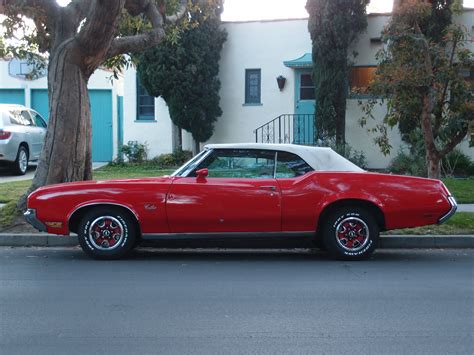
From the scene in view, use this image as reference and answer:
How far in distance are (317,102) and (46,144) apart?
789 cm

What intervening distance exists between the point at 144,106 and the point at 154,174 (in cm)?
416

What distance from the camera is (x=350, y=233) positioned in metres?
8.07

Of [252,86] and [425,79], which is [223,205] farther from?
[252,86]

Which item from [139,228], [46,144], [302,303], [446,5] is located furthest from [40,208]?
[446,5]

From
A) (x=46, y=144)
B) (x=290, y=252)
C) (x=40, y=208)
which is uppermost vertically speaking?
(x=46, y=144)

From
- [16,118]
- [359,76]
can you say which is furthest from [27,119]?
[359,76]

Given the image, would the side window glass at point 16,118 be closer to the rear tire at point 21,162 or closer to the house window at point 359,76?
the rear tire at point 21,162

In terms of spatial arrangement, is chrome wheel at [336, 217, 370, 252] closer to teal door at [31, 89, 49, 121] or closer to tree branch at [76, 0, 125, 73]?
tree branch at [76, 0, 125, 73]

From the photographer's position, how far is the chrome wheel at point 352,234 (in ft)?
26.4

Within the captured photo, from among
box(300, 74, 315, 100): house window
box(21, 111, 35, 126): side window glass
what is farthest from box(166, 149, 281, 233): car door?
box(21, 111, 35, 126): side window glass

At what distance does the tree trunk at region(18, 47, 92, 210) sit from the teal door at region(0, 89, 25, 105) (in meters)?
11.7

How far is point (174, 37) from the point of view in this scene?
1214 cm

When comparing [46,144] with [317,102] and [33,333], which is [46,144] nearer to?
[33,333]

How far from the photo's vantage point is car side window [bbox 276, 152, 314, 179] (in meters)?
8.16
